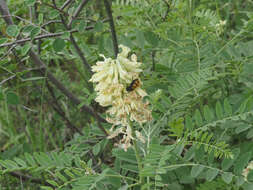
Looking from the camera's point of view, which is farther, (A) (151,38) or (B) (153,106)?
(A) (151,38)

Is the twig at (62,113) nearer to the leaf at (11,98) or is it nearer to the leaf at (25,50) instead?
the leaf at (11,98)

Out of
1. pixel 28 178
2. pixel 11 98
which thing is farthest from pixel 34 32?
pixel 28 178

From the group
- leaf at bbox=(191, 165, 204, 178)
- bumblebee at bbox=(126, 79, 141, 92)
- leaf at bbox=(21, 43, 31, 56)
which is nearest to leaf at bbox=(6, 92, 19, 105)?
leaf at bbox=(21, 43, 31, 56)

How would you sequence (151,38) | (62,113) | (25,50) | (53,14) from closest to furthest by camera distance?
(53,14) → (25,50) → (151,38) → (62,113)

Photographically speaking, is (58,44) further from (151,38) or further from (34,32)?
(151,38)

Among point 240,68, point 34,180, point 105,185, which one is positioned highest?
point 240,68

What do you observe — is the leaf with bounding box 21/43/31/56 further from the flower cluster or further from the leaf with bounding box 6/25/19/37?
the flower cluster

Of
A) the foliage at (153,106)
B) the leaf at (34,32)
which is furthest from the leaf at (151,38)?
the leaf at (34,32)

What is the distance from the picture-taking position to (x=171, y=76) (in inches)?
82.9

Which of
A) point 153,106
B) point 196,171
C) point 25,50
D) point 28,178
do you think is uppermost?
point 25,50

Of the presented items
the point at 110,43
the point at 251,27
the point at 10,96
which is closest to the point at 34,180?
the point at 10,96

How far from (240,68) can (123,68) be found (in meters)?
1.00

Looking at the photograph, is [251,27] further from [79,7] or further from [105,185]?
[105,185]

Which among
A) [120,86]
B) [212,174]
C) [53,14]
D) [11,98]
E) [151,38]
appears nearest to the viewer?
[120,86]
